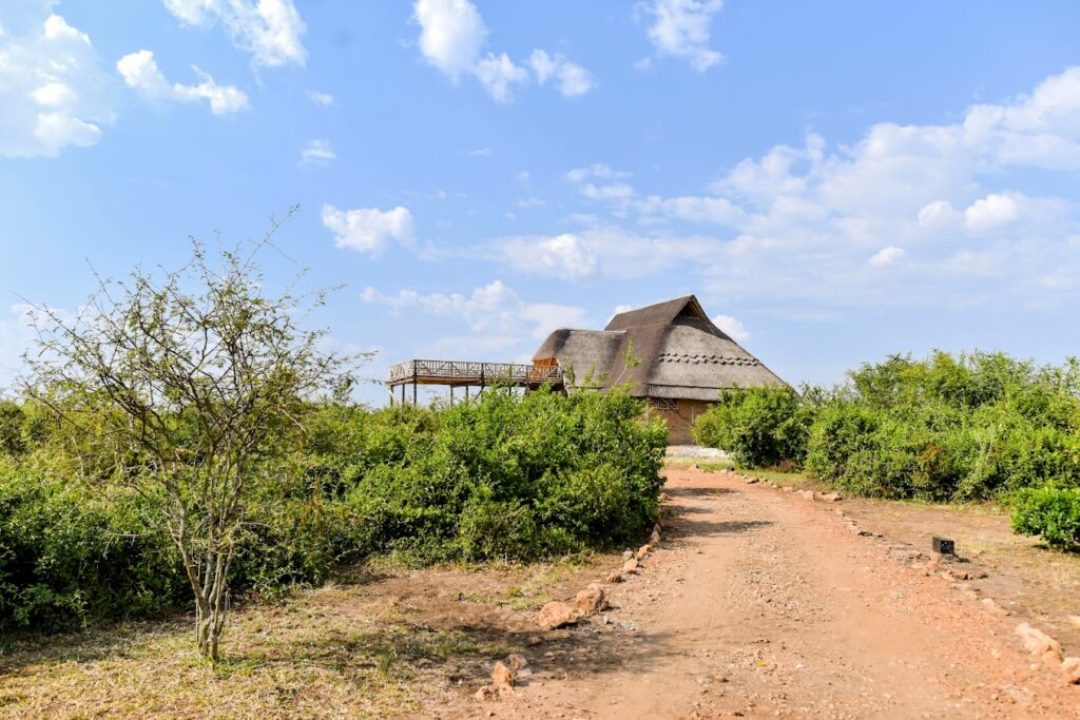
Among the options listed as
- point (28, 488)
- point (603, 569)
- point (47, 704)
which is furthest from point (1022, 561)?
point (28, 488)

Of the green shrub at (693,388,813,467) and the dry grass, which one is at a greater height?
the green shrub at (693,388,813,467)

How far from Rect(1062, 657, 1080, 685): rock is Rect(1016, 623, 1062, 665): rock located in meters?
0.17

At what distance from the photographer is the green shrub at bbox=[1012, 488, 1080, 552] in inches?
359

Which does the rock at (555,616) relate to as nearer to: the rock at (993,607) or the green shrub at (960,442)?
the rock at (993,607)

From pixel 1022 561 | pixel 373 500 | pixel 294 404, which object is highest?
pixel 294 404

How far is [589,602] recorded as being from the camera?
635cm

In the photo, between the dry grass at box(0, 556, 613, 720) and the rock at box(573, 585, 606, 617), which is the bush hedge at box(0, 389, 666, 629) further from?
the rock at box(573, 585, 606, 617)

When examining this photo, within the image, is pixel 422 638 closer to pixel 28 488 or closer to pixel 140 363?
pixel 140 363

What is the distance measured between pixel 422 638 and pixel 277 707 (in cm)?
149

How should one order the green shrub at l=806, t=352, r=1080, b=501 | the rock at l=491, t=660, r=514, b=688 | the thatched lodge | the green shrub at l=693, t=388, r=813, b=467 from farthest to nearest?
the thatched lodge
the green shrub at l=693, t=388, r=813, b=467
the green shrub at l=806, t=352, r=1080, b=501
the rock at l=491, t=660, r=514, b=688

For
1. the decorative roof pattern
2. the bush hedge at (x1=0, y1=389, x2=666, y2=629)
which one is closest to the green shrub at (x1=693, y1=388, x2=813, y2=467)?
the bush hedge at (x1=0, y1=389, x2=666, y2=629)

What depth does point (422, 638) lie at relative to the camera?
18.7 feet

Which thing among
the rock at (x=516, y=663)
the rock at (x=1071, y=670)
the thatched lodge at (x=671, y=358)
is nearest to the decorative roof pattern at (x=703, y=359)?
the thatched lodge at (x=671, y=358)

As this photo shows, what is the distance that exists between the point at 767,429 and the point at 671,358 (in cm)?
1108
